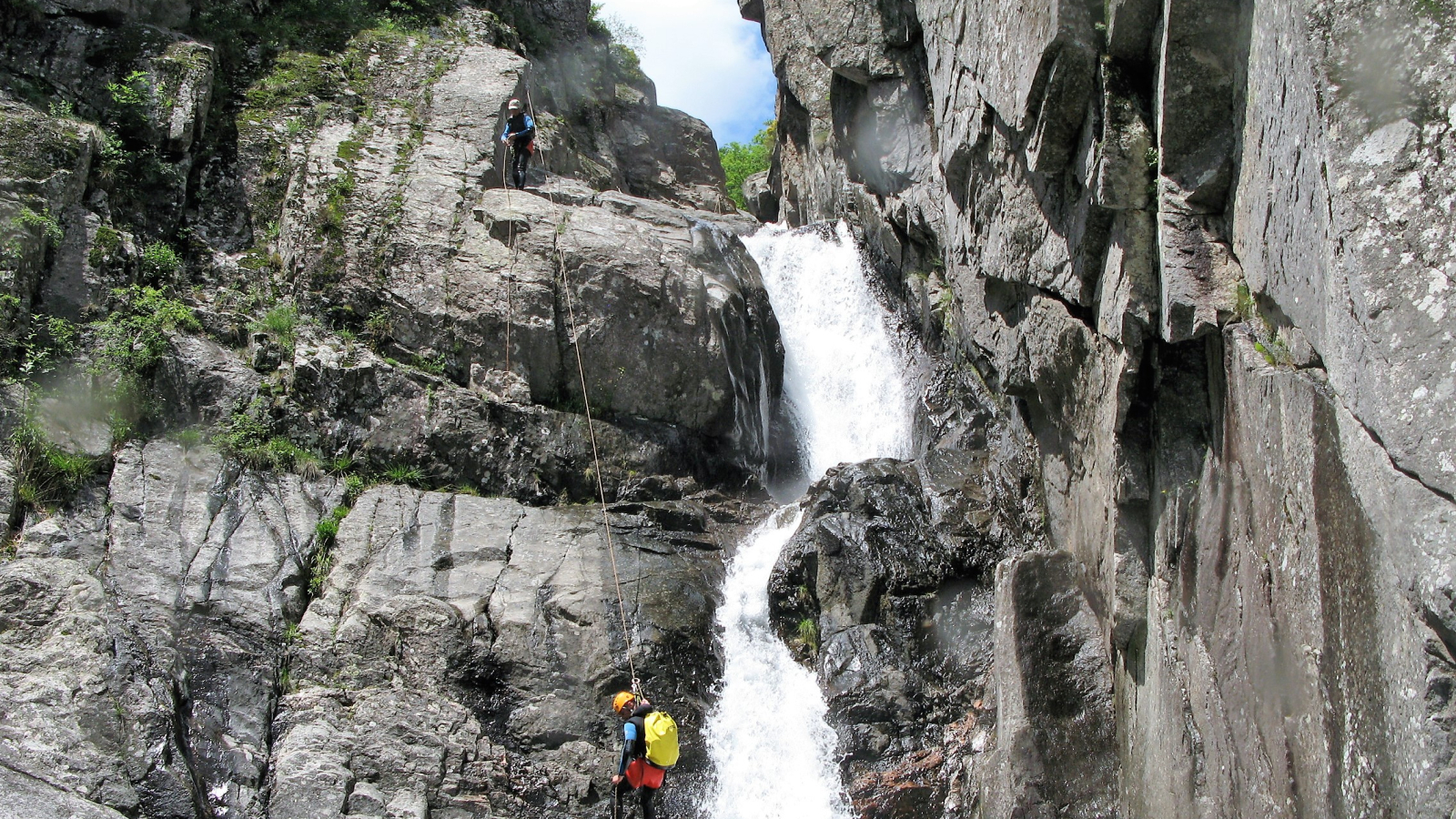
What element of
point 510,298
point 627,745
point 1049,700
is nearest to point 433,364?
point 510,298

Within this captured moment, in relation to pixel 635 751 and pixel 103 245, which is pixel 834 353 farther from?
pixel 103 245

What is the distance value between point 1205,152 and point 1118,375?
2431 mm

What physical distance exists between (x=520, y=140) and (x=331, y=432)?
6.99 metres

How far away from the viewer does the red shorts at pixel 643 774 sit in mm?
9648

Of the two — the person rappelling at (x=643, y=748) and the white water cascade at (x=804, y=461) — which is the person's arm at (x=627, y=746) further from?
the white water cascade at (x=804, y=461)

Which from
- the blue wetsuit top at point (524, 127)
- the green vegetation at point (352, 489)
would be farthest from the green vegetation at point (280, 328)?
the blue wetsuit top at point (524, 127)

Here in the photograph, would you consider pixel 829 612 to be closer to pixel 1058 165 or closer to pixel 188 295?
pixel 1058 165

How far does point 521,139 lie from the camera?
689 inches

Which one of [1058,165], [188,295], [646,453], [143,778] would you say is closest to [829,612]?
[646,453]

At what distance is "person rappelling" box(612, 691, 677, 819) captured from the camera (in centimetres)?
946

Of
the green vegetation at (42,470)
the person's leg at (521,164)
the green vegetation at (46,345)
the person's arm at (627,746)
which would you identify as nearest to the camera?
the person's arm at (627,746)

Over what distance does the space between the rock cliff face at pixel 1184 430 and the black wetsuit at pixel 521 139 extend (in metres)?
7.63

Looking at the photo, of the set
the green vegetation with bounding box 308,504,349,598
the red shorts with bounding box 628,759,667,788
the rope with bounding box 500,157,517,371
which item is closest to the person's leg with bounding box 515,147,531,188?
Answer: the rope with bounding box 500,157,517,371

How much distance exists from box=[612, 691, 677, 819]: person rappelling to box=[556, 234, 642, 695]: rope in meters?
1.48
